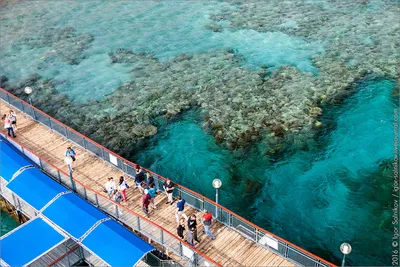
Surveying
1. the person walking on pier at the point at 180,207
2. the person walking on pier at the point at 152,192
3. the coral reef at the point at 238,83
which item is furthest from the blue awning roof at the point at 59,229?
the coral reef at the point at 238,83

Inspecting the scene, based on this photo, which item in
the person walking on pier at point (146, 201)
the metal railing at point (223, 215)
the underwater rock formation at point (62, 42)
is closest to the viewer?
the metal railing at point (223, 215)

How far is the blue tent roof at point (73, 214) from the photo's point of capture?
29156 mm

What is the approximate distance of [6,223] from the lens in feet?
117

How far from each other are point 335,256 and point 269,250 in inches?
257

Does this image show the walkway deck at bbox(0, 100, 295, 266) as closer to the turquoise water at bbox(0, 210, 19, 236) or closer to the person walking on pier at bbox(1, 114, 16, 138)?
the person walking on pier at bbox(1, 114, 16, 138)

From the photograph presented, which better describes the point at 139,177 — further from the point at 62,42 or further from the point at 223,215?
the point at 62,42

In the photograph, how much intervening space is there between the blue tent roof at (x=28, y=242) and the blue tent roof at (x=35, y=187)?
149 cm

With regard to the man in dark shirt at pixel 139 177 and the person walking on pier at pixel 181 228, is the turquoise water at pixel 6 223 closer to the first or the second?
the man in dark shirt at pixel 139 177

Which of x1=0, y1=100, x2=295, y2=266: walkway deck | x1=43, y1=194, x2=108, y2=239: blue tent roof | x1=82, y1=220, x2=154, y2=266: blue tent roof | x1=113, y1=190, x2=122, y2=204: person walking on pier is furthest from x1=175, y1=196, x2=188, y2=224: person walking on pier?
x1=43, y1=194, x2=108, y2=239: blue tent roof

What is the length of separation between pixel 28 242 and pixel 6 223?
7.87 metres

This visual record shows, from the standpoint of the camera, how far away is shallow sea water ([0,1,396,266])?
34.4 meters

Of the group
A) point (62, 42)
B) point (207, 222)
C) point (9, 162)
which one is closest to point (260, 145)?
point (207, 222)

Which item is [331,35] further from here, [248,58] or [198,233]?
[198,233]

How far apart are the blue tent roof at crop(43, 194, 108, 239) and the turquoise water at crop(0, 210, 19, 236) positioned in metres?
6.67
